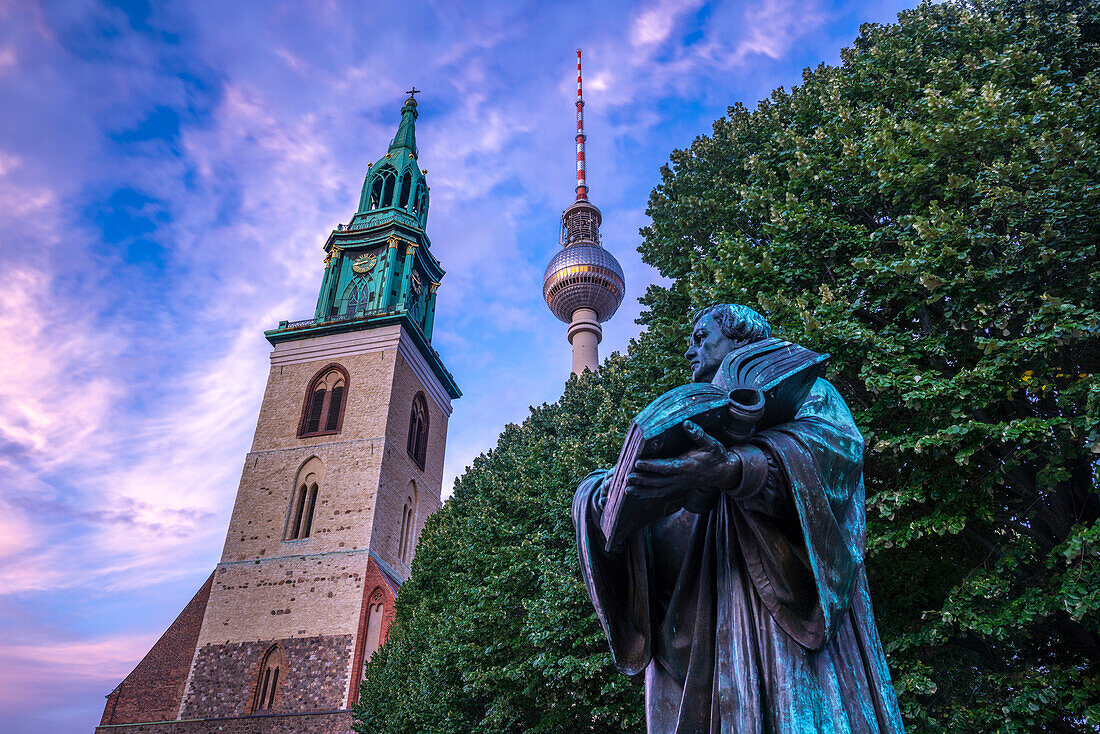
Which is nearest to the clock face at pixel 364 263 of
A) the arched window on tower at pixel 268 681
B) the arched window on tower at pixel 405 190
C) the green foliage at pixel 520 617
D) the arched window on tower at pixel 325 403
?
the arched window on tower at pixel 405 190

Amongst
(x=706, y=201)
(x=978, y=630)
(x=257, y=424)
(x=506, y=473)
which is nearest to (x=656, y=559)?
(x=978, y=630)

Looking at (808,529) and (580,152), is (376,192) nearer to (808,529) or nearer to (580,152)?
(580,152)

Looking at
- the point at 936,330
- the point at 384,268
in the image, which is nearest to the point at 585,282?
the point at 384,268

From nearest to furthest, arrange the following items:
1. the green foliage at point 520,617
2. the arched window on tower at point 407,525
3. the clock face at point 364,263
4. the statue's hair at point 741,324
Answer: the statue's hair at point 741,324, the green foliage at point 520,617, the arched window on tower at point 407,525, the clock face at point 364,263

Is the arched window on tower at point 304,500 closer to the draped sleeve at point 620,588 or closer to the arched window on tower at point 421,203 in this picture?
the arched window on tower at point 421,203

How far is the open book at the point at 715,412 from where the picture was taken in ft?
6.25

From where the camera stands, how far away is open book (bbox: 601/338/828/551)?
6.25ft

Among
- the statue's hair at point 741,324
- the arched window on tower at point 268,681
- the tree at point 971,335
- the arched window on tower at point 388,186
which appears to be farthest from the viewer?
the arched window on tower at point 388,186

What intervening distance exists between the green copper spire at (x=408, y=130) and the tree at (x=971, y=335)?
40.9m

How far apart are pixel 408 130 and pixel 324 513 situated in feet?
90.5

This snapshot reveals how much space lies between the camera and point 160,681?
29.2 meters

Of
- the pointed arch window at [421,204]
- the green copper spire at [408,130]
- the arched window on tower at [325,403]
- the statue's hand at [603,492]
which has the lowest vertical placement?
the statue's hand at [603,492]

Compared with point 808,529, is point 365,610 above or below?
above

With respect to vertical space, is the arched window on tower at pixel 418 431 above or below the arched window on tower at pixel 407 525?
above
